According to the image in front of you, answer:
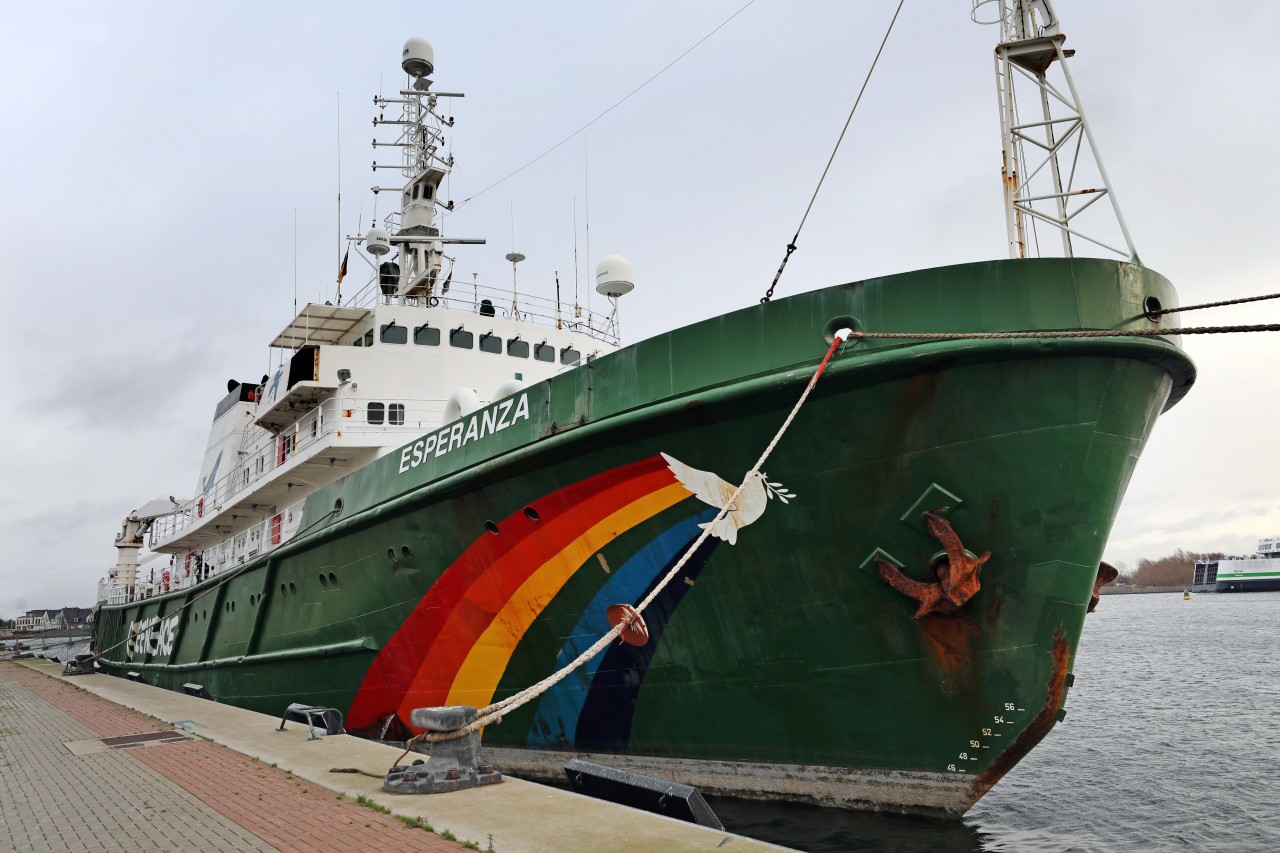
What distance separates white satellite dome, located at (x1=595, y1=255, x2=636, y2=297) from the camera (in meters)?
9.92

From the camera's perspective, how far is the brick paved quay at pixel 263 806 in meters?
4.29

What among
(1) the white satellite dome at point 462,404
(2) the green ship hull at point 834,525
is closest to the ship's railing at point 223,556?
(1) the white satellite dome at point 462,404

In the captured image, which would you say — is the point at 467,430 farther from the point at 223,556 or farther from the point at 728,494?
the point at 223,556

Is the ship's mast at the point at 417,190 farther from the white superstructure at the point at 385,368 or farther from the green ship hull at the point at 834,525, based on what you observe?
the green ship hull at the point at 834,525

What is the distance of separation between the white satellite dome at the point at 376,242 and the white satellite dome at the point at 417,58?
270 cm

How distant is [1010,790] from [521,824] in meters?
5.82


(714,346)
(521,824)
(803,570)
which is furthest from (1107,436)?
(521,824)

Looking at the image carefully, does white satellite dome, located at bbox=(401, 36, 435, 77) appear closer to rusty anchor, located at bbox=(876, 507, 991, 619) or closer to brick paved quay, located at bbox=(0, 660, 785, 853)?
brick paved quay, located at bbox=(0, 660, 785, 853)

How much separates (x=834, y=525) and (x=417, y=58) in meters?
12.4

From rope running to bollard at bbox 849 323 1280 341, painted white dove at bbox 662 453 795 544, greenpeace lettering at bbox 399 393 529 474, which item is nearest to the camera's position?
rope running to bollard at bbox 849 323 1280 341

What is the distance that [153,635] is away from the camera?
16.4 meters

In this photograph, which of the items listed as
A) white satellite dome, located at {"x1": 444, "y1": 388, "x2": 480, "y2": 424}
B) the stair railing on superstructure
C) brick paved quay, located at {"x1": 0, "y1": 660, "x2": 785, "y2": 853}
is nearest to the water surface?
brick paved quay, located at {"x1": 0, "y1": 660, "x2": 785, "y2": 853}

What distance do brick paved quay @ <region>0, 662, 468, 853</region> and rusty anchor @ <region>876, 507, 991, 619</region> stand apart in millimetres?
3000

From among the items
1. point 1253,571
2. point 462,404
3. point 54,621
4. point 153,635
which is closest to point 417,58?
point 462,404
